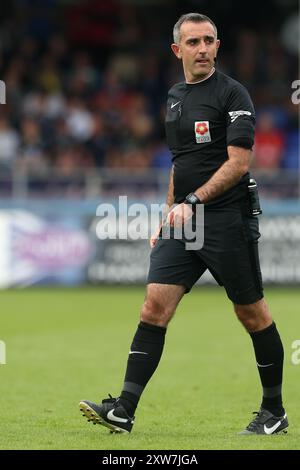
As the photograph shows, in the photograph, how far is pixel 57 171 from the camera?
19.0 meters

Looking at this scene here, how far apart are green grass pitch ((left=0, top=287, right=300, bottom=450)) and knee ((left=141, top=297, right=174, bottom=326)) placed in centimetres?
70

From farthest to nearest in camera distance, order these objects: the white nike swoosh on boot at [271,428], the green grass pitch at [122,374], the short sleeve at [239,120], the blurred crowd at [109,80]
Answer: the blurred crowd at [109,80]
the white nike swoosh on boot at [271,428]
the green grass pitch at [122,374]
the short sleeve at [239,120]

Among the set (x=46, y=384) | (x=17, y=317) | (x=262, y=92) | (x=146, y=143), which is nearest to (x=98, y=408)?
(x=46, y=384)

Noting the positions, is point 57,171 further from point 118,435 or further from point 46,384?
point 118,435

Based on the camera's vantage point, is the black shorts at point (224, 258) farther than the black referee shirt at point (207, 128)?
Yes

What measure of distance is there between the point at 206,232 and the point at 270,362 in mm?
915

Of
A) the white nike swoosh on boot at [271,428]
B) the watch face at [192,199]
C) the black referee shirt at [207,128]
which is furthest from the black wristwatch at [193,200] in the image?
the white nike swoosh on boot at [271,428]

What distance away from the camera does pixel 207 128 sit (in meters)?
7.15

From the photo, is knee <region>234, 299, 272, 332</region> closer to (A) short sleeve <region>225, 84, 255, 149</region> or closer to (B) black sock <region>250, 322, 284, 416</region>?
(B) black sock <region>250, 322, 284, 416</region>

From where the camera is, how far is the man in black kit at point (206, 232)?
7094 mm

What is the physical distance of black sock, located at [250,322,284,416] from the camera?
7.26m

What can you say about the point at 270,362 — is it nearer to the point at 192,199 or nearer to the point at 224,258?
the point at 224,258

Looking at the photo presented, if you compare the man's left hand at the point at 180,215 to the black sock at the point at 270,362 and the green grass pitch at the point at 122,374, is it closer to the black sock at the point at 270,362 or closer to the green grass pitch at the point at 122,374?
the black sock at the point at 270,362

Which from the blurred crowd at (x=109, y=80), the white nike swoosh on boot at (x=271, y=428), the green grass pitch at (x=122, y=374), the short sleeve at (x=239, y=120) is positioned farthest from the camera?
the blurred crowd at (x=109, y=80)
